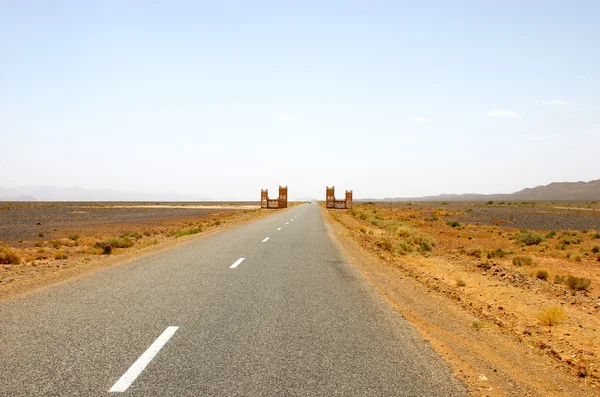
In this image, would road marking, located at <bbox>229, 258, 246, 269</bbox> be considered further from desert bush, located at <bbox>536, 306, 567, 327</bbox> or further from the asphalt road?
desert bush, located at <bbox>536, 306, 567, 327</bbox>

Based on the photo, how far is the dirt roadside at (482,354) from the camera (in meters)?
4.86

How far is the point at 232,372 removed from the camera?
4.75 m

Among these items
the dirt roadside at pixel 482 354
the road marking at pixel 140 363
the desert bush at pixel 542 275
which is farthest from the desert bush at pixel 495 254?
the road marking at pixel 140 363

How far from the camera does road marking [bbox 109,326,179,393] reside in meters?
4.32

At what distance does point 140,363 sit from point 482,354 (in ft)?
13.3

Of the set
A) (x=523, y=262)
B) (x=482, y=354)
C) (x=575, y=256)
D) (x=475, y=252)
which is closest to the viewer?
(x=482, y=354)

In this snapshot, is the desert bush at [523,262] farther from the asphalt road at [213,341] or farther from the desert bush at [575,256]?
the asphalt road at [213,341]

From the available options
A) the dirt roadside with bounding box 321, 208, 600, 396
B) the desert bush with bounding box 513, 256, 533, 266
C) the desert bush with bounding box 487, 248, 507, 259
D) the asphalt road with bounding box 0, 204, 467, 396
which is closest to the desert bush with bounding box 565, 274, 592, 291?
the desert bush with bounding box 513, 256, 533, 266

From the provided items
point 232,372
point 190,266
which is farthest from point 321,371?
point 190,266

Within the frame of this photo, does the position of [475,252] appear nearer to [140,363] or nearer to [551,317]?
[551,317]

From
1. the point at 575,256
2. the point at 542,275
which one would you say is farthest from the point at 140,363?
the point at 575,256

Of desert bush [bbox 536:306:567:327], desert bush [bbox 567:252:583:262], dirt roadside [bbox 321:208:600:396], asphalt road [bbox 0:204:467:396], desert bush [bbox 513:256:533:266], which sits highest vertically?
asphalt road [bbox 0:204:467:396]

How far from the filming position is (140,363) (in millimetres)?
4926

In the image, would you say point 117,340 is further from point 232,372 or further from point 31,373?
point 232,372
